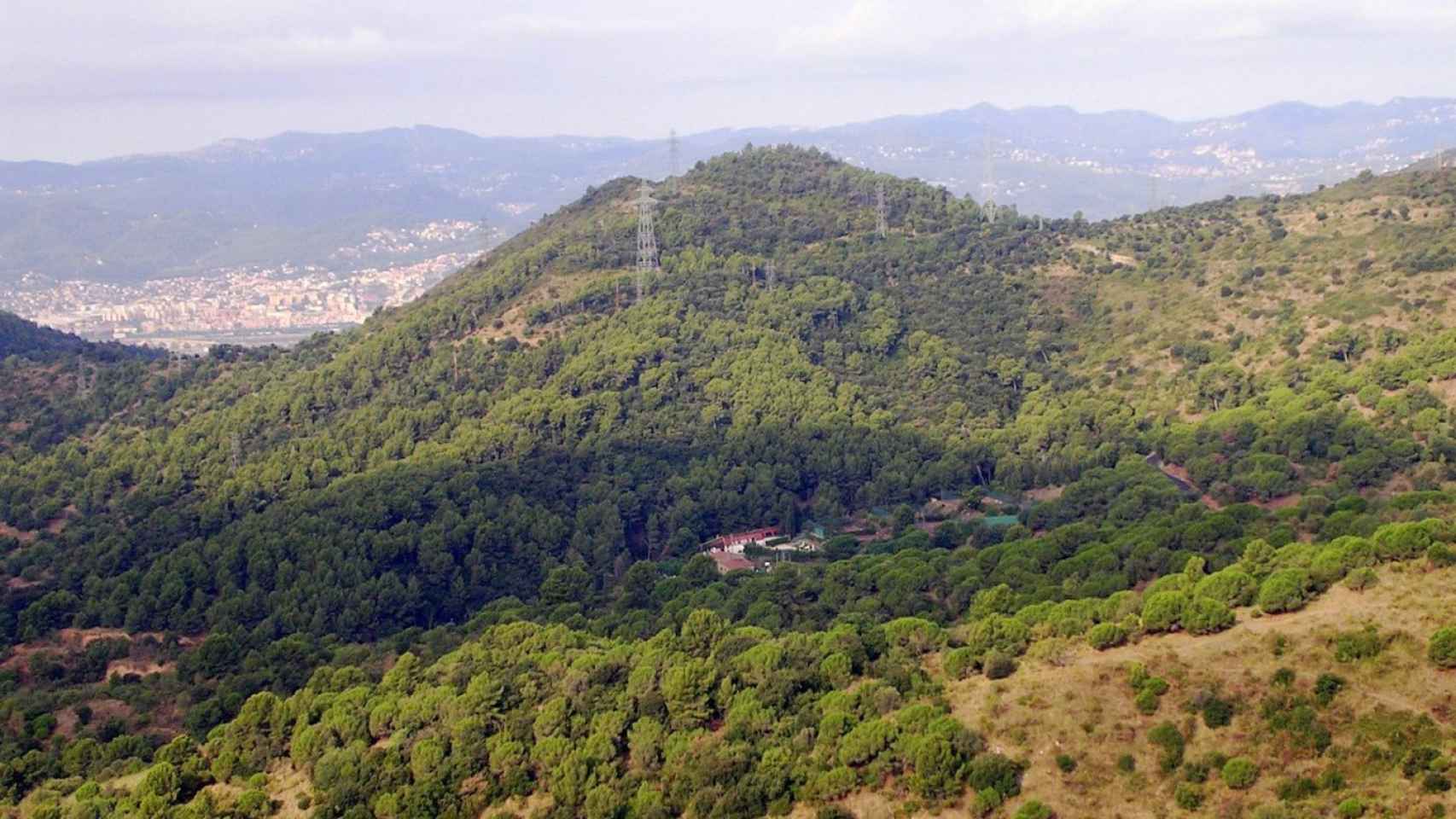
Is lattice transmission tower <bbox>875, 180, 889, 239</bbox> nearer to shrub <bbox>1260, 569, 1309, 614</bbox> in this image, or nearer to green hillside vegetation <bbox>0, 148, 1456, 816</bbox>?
green hillside vegetation <bbox>0, 148, 1456, 816</bbox>

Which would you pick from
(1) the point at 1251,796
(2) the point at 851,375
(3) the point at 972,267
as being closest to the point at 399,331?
(2) the point at 851,375

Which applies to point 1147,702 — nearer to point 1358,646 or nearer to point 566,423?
point 1358,646

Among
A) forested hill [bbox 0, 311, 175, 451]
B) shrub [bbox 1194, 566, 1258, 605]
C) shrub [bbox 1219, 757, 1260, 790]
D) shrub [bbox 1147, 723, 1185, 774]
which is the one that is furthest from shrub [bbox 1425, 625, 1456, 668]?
forested hill [bbox 0, 311, 175, 451]

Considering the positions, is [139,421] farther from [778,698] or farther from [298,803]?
[778,698]

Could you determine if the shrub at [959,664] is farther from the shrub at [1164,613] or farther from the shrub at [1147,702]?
the shrub at [1147,702]

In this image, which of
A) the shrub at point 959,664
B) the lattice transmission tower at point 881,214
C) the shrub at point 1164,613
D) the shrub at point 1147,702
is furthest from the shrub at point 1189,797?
the lattice transmission tower at point 881,214

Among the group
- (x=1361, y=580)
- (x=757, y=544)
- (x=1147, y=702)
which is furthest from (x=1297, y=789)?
(x=757, y=544)
